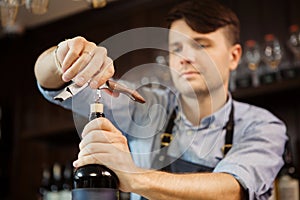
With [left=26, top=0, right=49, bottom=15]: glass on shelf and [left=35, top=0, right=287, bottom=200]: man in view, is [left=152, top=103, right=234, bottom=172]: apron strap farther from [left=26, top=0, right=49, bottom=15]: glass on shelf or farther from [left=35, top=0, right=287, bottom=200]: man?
[left=26, top=0, right=49, bottom=15]: glass on shelf

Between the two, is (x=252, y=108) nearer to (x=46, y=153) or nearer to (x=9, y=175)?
(x=46, y=153)

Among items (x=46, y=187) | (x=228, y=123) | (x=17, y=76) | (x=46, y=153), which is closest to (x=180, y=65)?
(x=228, y=123)

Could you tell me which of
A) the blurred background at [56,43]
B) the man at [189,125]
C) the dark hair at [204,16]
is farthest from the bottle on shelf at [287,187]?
the dark hair at [204,16]

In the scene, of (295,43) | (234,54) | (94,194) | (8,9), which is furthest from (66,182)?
(94,194)

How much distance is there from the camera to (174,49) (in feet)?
3.27

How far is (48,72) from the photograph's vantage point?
1.03m

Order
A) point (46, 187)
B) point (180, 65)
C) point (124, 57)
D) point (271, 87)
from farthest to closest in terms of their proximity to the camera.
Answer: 1. point (46, 187)
2. point (271, 87)
3. point (180, 65)
4. point (124, 57)

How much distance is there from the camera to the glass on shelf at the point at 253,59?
2059mm

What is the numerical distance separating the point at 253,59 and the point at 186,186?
1.24 meters

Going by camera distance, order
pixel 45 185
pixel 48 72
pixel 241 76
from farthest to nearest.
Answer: pixel 45 185, pixel 241 76, pixel 48 72

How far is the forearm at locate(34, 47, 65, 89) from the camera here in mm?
987

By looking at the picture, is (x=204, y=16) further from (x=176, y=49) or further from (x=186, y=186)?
(x=186, y=186)

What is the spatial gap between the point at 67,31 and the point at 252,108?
1773 millimetres

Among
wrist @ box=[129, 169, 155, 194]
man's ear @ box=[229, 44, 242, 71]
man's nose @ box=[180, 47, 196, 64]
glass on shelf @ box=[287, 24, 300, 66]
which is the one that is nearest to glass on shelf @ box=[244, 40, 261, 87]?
glass on shelf @ box=[287, 24, 300, 66]
